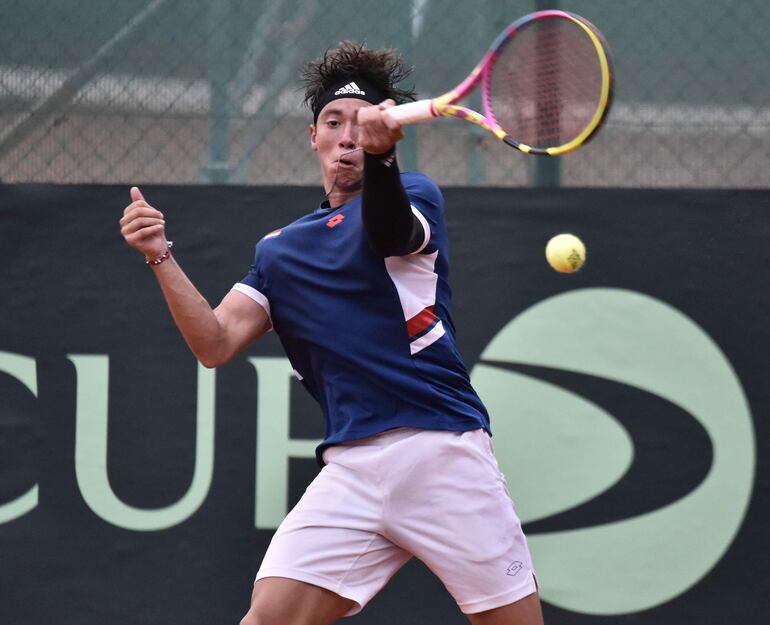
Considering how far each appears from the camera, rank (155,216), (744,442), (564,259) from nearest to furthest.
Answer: (155,216) < (564,259) < (744,442)

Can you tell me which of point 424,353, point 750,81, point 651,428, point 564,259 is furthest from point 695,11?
point 424,353

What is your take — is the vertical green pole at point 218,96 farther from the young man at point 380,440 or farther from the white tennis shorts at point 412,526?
the white tennis shorts at point 412,526

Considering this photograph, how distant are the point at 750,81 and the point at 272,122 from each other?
1757 millimetres

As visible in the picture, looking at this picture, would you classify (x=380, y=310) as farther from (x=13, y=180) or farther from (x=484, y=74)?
(x=13, y=180)

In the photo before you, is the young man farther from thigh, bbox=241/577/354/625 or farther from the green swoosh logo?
the green swoosh logo

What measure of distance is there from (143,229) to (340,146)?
607 millimetres

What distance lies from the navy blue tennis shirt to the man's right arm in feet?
Answer: 0.44

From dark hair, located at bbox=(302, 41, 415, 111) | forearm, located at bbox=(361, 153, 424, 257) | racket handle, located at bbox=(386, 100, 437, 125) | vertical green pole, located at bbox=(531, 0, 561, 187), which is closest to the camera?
racket handle, located at bbox=(386, 100, 437, 125)

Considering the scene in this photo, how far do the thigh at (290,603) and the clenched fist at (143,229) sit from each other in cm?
82

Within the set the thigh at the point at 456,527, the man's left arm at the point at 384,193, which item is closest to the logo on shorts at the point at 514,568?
the thigh at the point at 456,527

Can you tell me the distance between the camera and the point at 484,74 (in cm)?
271

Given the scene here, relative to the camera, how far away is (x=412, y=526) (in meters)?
2.75

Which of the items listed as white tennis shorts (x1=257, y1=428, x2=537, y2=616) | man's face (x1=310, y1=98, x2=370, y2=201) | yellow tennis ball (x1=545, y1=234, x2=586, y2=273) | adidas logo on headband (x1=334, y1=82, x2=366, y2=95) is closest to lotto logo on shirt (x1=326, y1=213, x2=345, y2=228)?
man's face (x1=310, y1=98, x2=370, y2=201)

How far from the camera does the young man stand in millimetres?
2734
